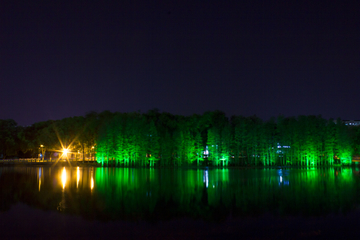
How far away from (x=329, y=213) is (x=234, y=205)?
4613 millimetres

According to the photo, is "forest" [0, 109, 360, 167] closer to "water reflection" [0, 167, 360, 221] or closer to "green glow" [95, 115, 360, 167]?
"green glow" [95, 115, 360, 167]

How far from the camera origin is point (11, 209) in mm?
15242

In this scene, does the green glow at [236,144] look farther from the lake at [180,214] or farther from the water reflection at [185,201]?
the lake at [180,214]

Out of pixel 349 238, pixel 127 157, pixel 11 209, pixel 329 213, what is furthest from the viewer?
pixel 127 157

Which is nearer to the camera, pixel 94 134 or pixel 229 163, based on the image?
pixel 229 163

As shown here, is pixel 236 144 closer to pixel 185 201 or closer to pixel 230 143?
pixel 230 143

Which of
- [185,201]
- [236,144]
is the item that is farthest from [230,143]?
[185,201]

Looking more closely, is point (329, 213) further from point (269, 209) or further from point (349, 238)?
point (349, 238)

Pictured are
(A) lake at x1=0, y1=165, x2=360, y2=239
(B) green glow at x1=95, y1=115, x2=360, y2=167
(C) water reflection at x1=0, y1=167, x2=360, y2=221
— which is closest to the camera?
(A) lake at x1=0, y1=165, x2=360, y2=239

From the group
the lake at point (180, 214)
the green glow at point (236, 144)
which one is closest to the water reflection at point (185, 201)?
the lake at point (180, 214)

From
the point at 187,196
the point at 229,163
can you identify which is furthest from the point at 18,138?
the point at 187,196

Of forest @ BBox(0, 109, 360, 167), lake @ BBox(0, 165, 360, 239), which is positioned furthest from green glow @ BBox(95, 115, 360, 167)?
lake @ BBox(0, 165, 360, 239)

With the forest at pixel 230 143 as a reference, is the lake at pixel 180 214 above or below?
below

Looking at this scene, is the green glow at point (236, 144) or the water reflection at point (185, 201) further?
the green glow at point (236, 144)
